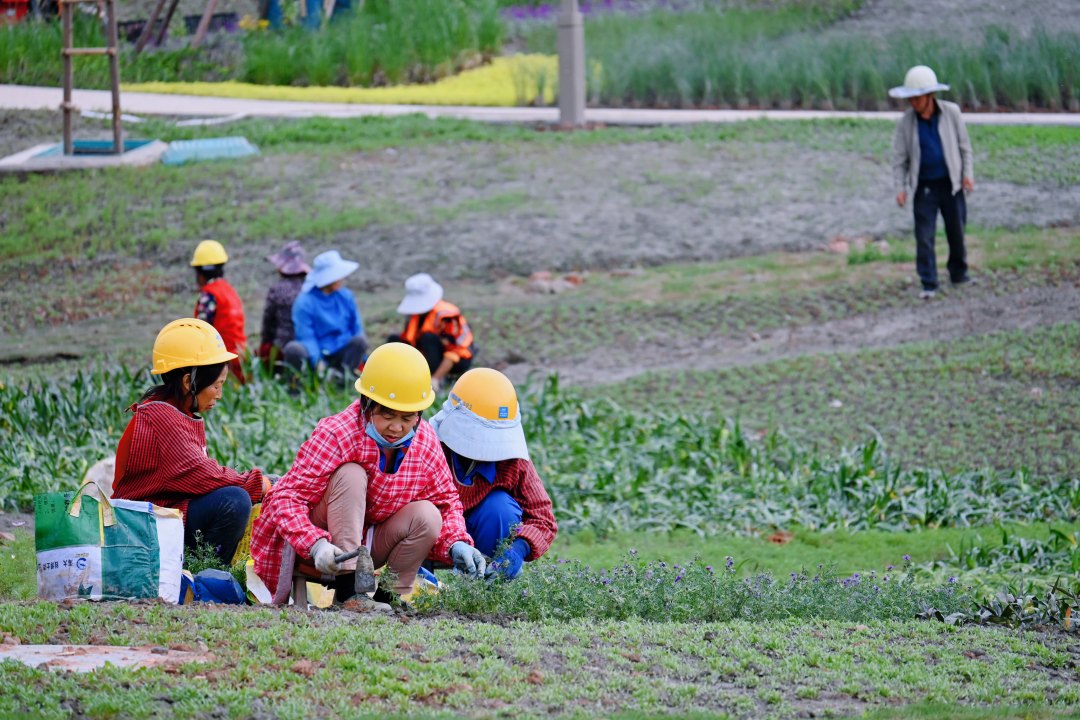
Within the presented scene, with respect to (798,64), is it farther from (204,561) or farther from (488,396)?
(204,561)

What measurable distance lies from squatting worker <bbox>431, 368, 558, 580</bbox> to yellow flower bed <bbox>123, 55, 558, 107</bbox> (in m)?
15.4

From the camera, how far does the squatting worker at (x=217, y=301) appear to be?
394 inches

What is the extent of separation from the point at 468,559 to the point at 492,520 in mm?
356

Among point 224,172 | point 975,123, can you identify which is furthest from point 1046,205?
point 224,172

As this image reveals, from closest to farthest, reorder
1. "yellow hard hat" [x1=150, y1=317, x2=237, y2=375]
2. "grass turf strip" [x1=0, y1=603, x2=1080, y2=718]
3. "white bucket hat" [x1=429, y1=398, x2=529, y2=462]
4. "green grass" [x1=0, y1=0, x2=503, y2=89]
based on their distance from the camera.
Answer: "grass turf strip" [x1=0, y1=603, x2=1080, y2=718] < "white bucket hat" [x1=429, y1=398, x2=529, y2=462] < "yellow hard hat" [x1=150, y1=317, x2=237, y2=375] < "green grass" [x1=0, y1=0, x2=503, y2=89]

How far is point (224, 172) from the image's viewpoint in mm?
16453

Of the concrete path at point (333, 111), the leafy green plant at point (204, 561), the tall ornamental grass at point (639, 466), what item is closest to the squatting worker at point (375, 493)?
the leafy green plant at point (204, 561)

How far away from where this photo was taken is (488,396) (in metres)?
5.84

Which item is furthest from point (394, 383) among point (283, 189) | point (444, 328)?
point (283, 189)

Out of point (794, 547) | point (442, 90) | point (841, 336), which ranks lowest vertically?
point (794, 547)

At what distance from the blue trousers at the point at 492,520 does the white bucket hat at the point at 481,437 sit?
188 millimetres

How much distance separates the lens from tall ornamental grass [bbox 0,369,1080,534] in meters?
8.36

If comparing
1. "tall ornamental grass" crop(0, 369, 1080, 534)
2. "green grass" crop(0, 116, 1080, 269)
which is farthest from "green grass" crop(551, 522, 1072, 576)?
"green grass" crop(0, 116, 1080, 269)

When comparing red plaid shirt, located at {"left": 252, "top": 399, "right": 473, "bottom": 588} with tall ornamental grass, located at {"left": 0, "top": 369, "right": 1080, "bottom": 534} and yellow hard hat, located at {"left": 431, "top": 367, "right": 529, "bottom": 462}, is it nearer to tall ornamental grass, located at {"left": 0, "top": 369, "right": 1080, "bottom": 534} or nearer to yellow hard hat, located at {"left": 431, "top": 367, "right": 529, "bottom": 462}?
yellow hard hat, located at {"left": 431, "top": 367, "right": 529, "bottom": 462}
